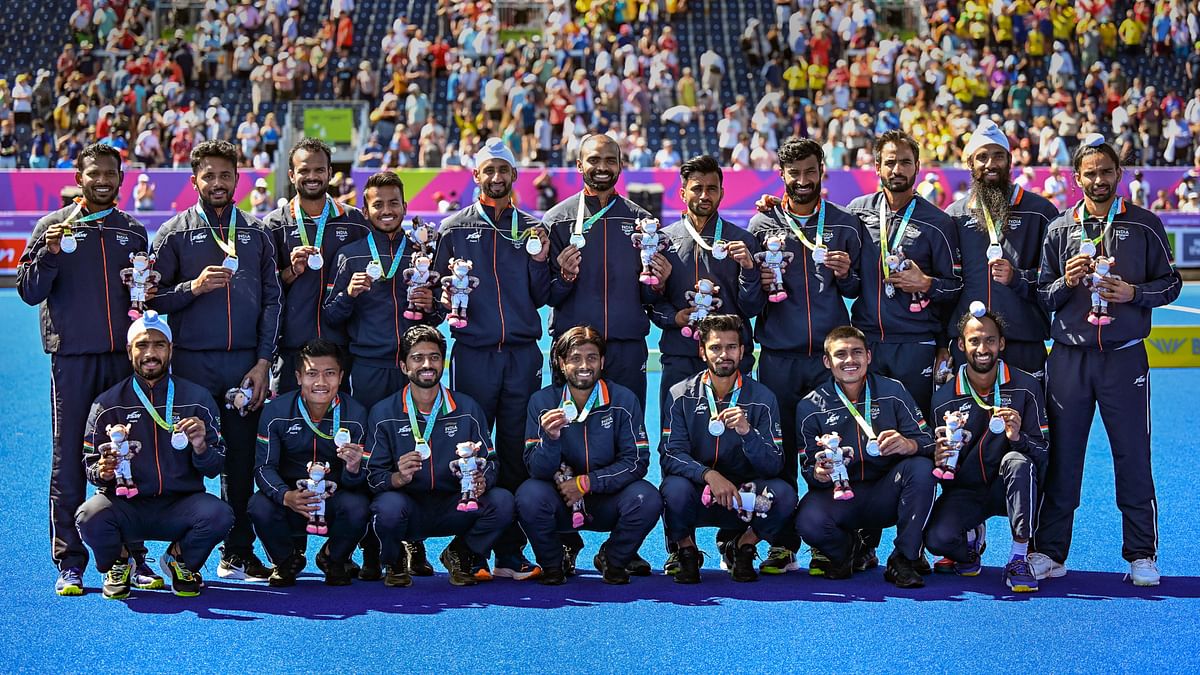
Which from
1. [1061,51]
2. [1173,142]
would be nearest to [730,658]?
[1173,142]

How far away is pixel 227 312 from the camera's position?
7.03 m

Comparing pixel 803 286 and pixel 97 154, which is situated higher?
pixel 97 154

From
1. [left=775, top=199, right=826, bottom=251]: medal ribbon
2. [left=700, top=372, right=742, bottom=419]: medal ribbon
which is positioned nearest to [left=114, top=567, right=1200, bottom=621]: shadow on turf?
[left=700, top=372, right=742, bottom=419]: medal ribbon

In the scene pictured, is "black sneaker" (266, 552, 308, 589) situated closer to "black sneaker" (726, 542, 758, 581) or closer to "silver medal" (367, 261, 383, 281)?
"silver medal" (367, 261, 383, 281)

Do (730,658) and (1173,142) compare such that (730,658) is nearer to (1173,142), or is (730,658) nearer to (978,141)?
(978,141)

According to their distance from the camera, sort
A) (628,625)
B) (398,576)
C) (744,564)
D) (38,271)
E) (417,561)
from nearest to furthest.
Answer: (628,625)
(38,271)
(398,576)
(744,564)
(417,561)

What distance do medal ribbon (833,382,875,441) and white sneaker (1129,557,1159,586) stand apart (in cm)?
153

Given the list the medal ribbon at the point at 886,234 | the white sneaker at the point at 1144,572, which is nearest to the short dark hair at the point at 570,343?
the medal ribbon at the point at 886,234

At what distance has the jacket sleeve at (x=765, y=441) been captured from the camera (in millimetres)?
6949

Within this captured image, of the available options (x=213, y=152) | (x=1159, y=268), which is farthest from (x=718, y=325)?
(x=213, y=152)

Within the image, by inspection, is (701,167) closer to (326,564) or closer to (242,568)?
(326,564)

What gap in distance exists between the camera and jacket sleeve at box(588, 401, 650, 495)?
699 cm

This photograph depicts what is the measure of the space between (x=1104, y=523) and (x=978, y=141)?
8.78 feet

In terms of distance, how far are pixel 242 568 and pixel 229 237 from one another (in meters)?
1.80
